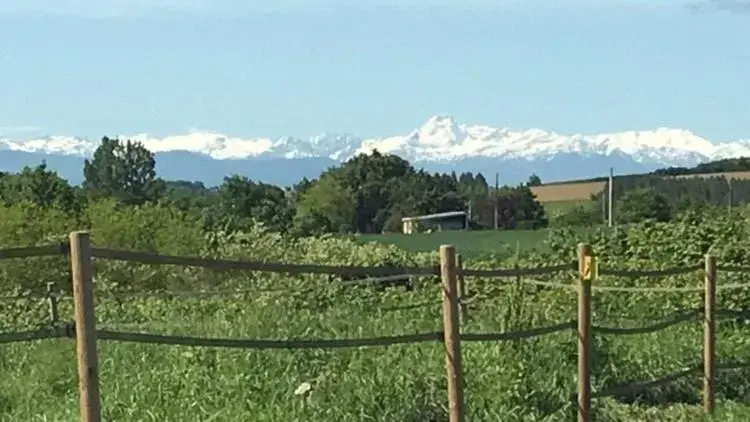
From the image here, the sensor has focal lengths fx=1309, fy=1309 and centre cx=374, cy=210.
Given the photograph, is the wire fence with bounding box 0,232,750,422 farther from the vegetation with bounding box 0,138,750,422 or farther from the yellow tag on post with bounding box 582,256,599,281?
the vegetation with bounding box 0,138,750,422

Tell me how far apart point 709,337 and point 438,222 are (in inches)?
2827

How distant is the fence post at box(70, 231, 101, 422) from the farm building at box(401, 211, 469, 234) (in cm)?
6978

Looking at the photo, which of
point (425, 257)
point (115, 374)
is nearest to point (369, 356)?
point (115, 374)

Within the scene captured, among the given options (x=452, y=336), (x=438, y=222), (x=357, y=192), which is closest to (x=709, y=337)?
(x=452, y=336)

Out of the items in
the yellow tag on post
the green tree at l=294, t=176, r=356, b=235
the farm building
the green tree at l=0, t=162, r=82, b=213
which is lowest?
the farm building

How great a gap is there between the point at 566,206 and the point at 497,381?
73615 mm

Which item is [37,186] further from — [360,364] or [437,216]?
[360,364]

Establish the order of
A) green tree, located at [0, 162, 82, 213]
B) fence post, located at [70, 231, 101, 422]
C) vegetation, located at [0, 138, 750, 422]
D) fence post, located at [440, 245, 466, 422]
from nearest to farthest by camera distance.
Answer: fence post, located at [70, 231, 101, 422] < fence post, located at [440, 245, 466, 422] < vegetation, located at [0, 138, 750, 422] < green tree, located at [0, 162, 82, 213]

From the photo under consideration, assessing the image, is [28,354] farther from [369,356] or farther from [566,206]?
[566,206]

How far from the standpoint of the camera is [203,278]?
22.9 m

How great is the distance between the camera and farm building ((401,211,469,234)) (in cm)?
7831

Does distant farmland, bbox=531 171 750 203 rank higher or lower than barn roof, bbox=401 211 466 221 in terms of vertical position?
higher

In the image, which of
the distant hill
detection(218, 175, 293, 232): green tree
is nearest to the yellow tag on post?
detection(218, 175, 293, 232): green tree

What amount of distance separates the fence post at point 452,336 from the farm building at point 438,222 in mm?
67854
